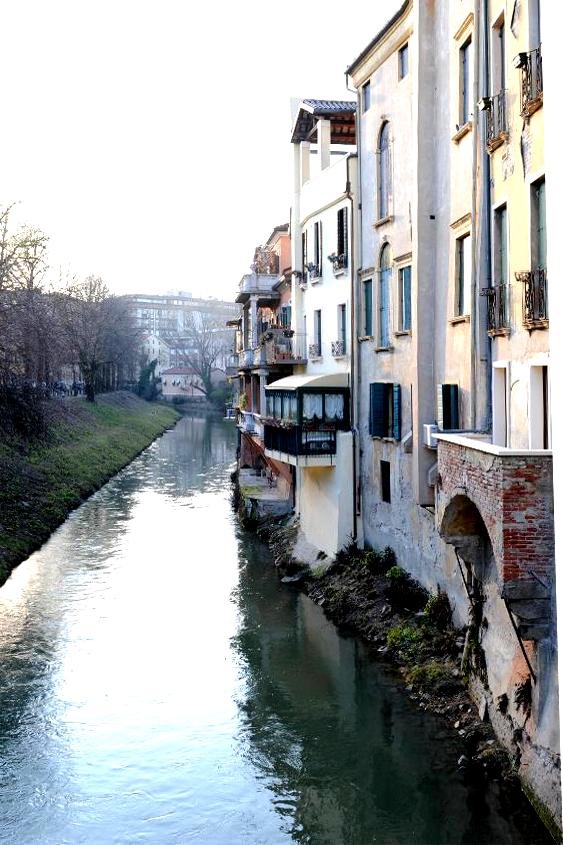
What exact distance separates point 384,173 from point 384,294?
2821mm

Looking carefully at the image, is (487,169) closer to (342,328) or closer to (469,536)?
(469,536)

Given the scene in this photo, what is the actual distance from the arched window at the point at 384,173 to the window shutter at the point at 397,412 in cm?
412

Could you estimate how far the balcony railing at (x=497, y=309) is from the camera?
43.2 ft

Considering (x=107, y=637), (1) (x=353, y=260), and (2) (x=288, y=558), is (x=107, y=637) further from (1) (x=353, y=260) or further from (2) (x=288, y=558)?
(1) (x=353, y=260)

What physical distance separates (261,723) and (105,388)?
238ft

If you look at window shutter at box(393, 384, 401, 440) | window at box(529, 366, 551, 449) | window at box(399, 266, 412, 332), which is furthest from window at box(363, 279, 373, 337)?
window at box(529, 366, 551, 449)

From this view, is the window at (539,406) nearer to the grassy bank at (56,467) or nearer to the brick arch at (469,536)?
the brick arch at (469,536)

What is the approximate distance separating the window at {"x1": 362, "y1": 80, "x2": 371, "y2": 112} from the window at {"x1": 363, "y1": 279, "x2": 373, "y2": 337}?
4.30 meters

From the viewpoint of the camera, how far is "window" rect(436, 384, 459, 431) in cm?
1583

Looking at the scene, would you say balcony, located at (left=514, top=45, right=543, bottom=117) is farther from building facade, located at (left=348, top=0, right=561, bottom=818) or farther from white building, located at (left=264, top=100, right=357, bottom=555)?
white building, located at (left=264, top=100, right=357, bottom=555)

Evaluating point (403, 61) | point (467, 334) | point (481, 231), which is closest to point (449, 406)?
point (467, 334)

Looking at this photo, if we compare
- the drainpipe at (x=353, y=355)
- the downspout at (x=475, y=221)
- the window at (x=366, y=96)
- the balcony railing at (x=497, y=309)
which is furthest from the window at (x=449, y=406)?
the window at (x=366, y=96)

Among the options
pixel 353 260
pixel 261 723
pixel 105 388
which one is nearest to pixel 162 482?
pixel 353 260

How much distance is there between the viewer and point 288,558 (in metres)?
25.0
